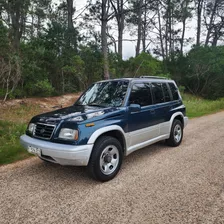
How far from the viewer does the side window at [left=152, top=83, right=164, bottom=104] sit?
14.8 feet

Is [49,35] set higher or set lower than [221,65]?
higher

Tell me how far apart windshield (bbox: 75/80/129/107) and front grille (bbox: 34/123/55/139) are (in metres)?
1.13

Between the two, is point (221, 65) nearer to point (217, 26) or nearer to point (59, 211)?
point (217, 26)

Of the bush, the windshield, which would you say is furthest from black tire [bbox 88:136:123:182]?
the bush

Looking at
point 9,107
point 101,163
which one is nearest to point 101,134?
point 101,163

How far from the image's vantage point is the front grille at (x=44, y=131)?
3.21 meters

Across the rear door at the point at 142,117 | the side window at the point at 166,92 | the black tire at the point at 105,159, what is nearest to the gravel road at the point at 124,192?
the black tire at the point at 105,159

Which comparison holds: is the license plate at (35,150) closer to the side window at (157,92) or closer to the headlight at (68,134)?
the headlight at (68,134)

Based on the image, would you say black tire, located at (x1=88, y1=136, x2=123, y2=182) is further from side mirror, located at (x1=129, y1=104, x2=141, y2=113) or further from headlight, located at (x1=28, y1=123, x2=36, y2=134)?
headlight, located at (x1=28, y1=123, x2=36, y2=134)

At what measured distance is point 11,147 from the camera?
4668mm

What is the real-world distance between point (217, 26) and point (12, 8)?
26831mm

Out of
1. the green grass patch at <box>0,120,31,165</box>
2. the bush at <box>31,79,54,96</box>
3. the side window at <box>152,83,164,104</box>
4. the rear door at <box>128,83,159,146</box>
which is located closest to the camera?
the rear door at <box>128,83,159,146</box>

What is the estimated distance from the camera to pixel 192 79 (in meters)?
21.8

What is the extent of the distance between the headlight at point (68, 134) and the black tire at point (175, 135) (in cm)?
283
